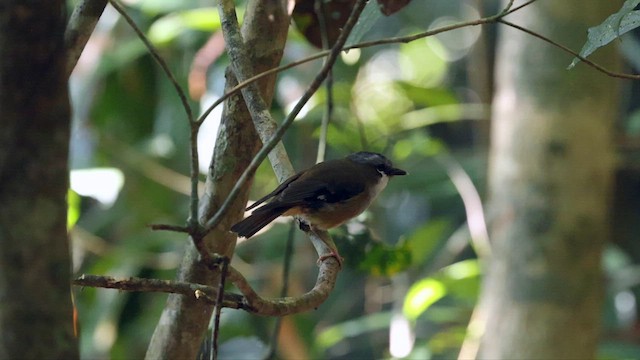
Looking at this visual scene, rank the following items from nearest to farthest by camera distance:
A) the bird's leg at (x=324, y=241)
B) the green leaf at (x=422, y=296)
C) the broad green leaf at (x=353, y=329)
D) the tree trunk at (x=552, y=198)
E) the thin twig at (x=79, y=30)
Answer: the thin twig at (x=79, y=30)
the bird's leg at (x=324, y=241)
the tree trunk at (x=552, y=198)
the green leaf at (x=422, y=296)
the broad green leaf at (x=353, y=329)

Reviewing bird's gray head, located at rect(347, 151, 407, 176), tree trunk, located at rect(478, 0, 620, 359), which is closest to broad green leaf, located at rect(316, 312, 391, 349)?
tree trunk, located at rect(478, 0, 620, 359)

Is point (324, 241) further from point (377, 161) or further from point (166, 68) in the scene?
point (377, 161)

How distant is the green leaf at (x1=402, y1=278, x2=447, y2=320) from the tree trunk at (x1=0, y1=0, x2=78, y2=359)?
3064mm

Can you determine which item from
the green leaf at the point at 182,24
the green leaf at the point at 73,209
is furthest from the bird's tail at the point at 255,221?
the green leaf at the point at 182,24

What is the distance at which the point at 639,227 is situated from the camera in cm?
620

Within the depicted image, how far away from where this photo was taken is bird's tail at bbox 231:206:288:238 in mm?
2408

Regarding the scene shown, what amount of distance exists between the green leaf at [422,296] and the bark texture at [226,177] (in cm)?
171

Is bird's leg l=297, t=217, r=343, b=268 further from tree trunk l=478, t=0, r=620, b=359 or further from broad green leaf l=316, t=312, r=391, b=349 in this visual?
broad green leaf l=316, t=312, r=391, b=349

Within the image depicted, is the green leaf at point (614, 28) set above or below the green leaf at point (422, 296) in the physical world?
below

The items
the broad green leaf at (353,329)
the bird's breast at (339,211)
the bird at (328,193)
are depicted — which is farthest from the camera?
the broad green leaf at (353,329)

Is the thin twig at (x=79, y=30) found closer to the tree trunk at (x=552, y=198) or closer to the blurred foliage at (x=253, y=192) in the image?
the blurred foliage at (x=253, y=192)

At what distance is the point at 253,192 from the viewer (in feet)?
16.8

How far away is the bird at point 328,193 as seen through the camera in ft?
9.29

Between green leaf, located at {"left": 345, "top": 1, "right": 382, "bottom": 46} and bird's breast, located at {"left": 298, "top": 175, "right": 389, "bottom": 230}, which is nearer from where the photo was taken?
green leaf, located at {"left": 345, "top": 1, "right": 382, "bottom": 46}
